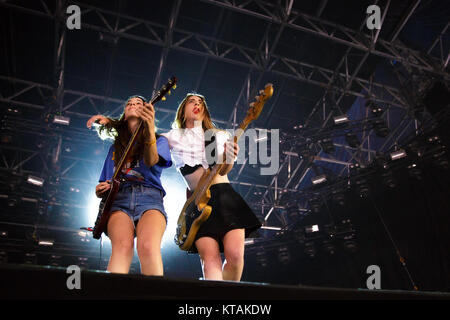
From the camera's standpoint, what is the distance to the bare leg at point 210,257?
2.68 metres

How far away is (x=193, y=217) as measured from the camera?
2.86 meters

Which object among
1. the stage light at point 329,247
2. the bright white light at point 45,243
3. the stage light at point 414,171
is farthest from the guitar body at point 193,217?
the bright white light at point 45,243

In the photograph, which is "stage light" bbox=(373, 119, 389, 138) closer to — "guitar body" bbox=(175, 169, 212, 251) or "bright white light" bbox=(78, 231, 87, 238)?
"guitar body" bbox=(175, 169, 212, 251)

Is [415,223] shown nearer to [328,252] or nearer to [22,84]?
[328,252]

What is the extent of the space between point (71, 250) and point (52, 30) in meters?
7.72

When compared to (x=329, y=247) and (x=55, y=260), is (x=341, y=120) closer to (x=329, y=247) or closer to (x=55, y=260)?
(x=329, y=247)

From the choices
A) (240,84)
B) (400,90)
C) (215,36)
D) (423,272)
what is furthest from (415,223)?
(215,36)

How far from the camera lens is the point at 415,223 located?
891cm

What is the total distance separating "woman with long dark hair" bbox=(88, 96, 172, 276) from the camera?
239cm

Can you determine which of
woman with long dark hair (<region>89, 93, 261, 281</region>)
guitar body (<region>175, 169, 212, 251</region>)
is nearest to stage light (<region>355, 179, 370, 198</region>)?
woman with long dark hair (<region>89, 93, 261, 281</region>)

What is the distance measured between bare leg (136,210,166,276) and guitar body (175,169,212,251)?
0.30 m

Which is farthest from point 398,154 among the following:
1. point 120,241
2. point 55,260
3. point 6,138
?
point 55,260

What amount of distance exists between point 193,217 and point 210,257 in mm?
325

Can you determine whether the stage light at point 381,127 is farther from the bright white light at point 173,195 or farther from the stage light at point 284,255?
the bright white light at point 173,195
